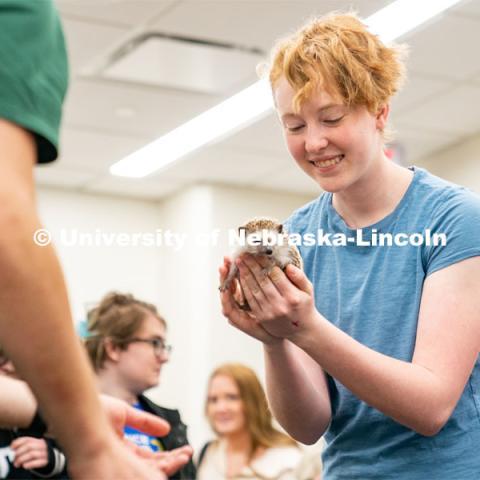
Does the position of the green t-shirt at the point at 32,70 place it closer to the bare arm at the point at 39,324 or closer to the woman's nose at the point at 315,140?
the bare arm at the point at 39,324

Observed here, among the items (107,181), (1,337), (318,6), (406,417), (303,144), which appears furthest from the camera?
(107,181)

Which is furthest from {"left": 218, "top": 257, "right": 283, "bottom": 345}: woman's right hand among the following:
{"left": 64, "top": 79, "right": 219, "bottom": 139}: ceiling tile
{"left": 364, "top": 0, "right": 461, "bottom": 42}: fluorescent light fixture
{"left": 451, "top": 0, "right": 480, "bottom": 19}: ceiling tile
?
{"left": 64, "top": 79, "right": 219, "bottom": 139}: ceiling tile

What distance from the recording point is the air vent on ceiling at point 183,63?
13.6ft

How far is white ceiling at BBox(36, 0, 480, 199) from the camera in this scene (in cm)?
379

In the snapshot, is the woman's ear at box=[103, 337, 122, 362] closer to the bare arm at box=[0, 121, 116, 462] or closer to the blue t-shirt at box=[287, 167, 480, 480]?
the blue t-shirt at box=[287, 167, 480, 480]

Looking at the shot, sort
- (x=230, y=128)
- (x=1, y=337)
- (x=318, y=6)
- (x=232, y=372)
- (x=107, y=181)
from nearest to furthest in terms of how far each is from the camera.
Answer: (x=1, y=337) < (x=318, y=6) < (x=232, y=372) < (x=230, y=128) < (x=107, y=181)

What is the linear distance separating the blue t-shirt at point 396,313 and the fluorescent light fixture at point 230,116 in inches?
97.1

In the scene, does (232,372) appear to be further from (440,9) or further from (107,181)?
(107,181)

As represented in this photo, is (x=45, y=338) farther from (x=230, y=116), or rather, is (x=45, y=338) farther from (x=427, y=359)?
(x=230, y=116)

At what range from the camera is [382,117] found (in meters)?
1.46

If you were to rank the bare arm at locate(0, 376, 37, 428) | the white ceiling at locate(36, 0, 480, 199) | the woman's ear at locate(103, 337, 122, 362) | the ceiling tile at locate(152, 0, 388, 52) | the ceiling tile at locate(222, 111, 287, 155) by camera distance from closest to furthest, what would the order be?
the bare arm at locate(0, 376, 37, 428)
the woman's ear at locate(103, 337, 122, 362)
the ceiling tile at locate(152, 0, 388, 52)
the white ceiling at locate(36, 0, 480, 199)
the ceiling tile at locate(222, 111, 287, 155)

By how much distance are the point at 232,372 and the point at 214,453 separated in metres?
0.33

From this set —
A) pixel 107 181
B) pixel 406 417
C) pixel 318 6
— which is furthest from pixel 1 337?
pixel 107 181

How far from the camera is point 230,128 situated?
17.7ft
